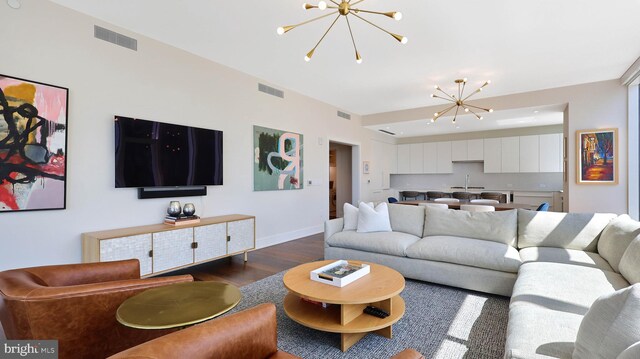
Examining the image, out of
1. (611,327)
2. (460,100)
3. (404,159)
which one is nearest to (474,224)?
(611,327)

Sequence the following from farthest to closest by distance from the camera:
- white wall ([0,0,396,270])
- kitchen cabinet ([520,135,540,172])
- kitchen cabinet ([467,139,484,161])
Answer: kitchen cabinet ([467,139,484,161]), kitchen cabinet ([520,135,540,172]), white wall ([0,0,396,270])

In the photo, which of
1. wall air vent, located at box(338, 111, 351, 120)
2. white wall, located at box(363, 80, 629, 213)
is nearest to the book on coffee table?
white wall, located at box(363, 80, 629, 213)

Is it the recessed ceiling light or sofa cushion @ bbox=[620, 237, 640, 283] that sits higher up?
the recessed ceiling light

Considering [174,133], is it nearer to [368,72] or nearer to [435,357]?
[368,72]

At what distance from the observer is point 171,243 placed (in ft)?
10.9

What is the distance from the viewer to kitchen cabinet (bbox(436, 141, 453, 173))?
8.95 m

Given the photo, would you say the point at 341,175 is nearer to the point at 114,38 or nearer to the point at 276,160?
the point at 276,160

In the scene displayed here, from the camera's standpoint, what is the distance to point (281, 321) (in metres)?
2.48

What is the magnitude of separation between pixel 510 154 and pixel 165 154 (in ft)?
26.9

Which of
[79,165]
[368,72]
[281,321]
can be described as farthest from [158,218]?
[368,72]

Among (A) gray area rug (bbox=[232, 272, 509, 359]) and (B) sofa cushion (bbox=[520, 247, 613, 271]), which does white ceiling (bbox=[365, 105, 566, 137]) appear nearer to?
(B) sofa cushion (bbox=[520, 247, 613, 271])

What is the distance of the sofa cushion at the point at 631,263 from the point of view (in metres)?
2.01

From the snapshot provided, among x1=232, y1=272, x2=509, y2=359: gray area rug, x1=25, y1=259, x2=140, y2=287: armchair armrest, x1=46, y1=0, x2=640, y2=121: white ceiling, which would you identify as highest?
x1=46, y1=0, x2=640, y2=121: white ceiling
